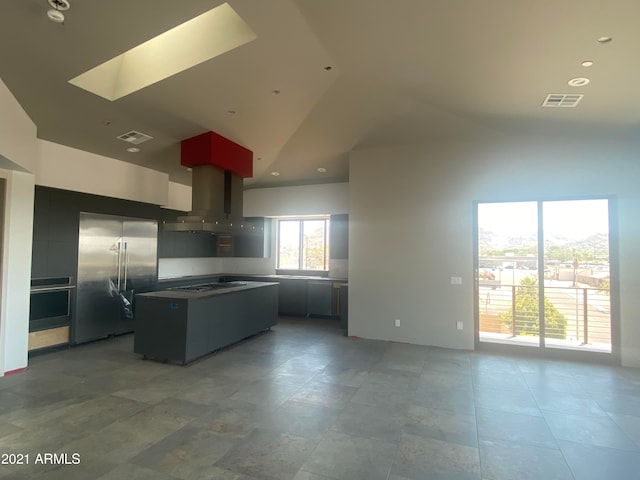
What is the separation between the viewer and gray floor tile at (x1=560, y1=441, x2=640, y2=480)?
2207mm

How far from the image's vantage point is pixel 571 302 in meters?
4.66

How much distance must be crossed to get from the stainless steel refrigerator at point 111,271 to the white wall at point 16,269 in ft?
2.89

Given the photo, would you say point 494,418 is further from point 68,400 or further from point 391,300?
point 68,400

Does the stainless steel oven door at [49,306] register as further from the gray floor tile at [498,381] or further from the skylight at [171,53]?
the gray floor tile at [498,381]

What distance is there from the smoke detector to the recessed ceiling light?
4425 millimetres

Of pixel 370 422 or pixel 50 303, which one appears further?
pixel 50 303

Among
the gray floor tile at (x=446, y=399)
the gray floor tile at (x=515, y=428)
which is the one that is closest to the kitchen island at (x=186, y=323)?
the gray floor tile at (x=446, y=399)

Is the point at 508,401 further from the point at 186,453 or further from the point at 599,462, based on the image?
the point at 186,453

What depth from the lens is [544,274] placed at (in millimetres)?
4773

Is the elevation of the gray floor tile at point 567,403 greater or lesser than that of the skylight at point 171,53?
lesser

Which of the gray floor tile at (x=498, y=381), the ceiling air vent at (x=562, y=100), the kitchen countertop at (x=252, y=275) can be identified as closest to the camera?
the ceiling air vent at (x=562, y=100)

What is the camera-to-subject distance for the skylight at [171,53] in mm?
3246

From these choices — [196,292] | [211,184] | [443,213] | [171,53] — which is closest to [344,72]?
[171,53]

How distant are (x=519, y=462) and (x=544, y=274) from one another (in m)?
3.26
